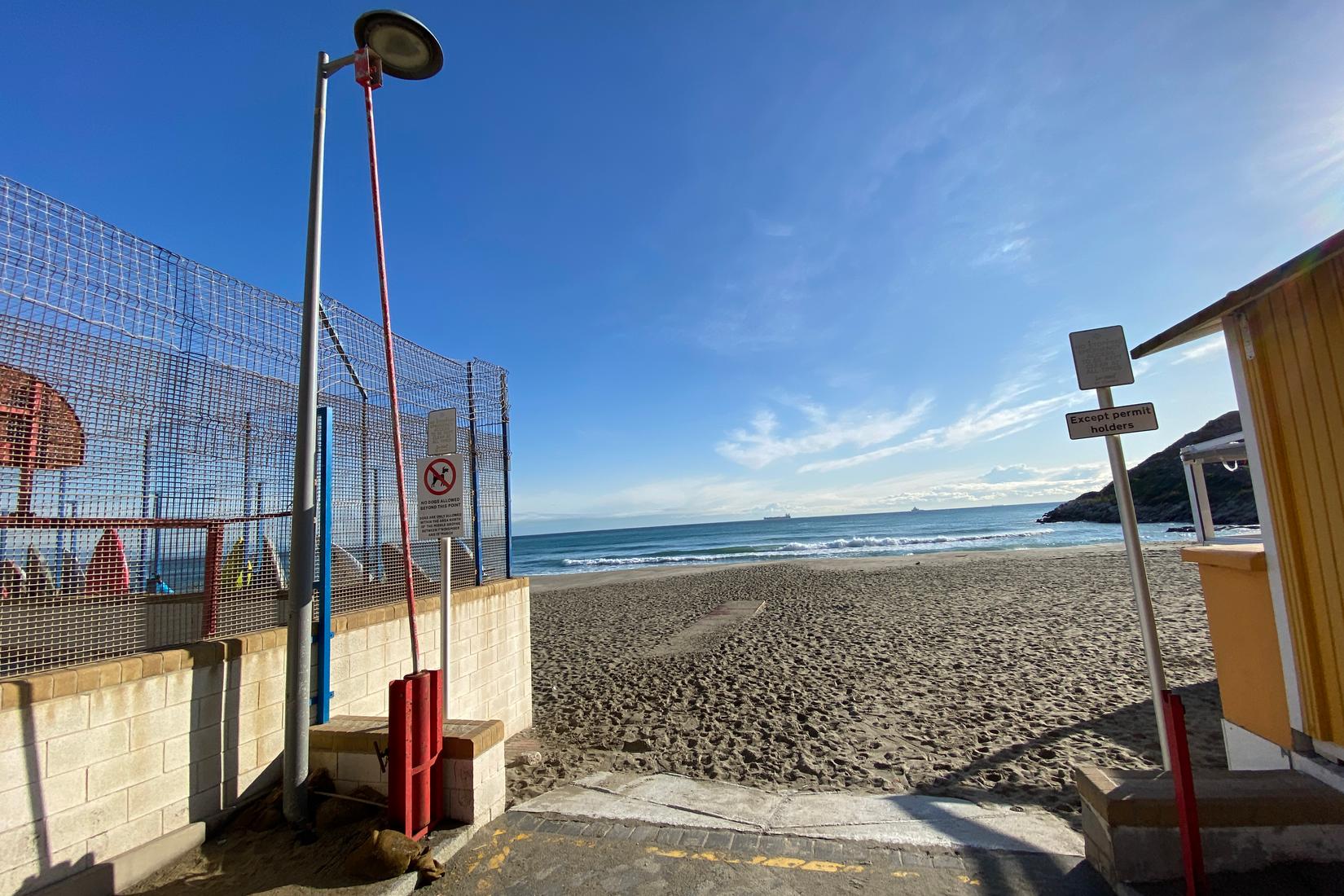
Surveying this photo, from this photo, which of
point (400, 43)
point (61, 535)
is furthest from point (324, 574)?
point (400, 43)

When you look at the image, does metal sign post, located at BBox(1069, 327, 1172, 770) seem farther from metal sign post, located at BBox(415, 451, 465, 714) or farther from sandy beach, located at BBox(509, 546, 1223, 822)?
metal sign post, located at BBox(415, 451, 465, 714)

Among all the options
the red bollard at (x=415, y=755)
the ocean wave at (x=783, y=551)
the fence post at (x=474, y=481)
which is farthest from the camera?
the ocean wave at (x=783, y=551)

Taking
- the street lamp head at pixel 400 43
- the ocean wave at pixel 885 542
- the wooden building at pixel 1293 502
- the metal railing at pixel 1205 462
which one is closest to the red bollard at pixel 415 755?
the street lamp head at pixel 400 43

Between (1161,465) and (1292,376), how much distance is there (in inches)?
3043

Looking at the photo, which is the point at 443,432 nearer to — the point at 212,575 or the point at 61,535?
the point at 212,575

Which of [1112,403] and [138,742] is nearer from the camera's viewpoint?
[138,742]

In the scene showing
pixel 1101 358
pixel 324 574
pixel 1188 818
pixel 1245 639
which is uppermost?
pixel 1101 358

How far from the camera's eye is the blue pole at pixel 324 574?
13.6ft

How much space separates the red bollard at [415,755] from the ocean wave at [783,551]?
120 ft

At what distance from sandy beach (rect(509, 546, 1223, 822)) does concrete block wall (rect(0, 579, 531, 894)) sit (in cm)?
211

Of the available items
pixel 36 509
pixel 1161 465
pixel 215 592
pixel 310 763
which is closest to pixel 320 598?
pixel 215 592

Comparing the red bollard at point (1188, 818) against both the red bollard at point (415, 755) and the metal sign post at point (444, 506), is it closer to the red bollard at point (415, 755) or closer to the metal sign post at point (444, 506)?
the red bollard at point (415, 755)

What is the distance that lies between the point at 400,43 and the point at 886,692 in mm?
8100

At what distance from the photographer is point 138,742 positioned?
10.2 ft
